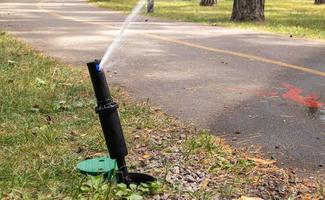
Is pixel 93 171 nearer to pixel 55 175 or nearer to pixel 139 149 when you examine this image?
pixel 55 175

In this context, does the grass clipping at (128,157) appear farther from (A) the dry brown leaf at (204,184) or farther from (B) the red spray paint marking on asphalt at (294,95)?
(B) the red spray paint marking on asphalt at (294,95)

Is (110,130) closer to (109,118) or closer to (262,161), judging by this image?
(109,118)

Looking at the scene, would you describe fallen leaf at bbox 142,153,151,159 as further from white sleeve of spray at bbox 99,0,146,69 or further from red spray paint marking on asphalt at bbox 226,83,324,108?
red spray paint marking on asphalt at bbox 226,83,324,108

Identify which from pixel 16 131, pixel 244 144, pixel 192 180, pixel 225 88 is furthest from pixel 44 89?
pixel 192 180

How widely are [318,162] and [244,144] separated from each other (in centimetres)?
66

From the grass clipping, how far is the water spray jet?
0.32 feet

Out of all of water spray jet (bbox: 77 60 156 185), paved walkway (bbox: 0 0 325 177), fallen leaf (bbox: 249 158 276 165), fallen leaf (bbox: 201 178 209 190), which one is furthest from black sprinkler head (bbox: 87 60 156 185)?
paved walkway (bbox: 0 0 325 177)

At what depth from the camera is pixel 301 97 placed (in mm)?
5949

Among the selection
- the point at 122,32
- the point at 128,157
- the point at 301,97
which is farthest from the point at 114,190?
the point at 301,97

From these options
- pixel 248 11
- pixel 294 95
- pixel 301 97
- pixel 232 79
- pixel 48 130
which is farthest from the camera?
pixel 248 11

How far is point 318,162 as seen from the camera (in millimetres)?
3920

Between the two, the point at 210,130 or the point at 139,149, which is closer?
the point at 139,149

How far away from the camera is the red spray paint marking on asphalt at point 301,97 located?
5.64 meters

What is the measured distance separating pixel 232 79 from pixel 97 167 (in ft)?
12.7
